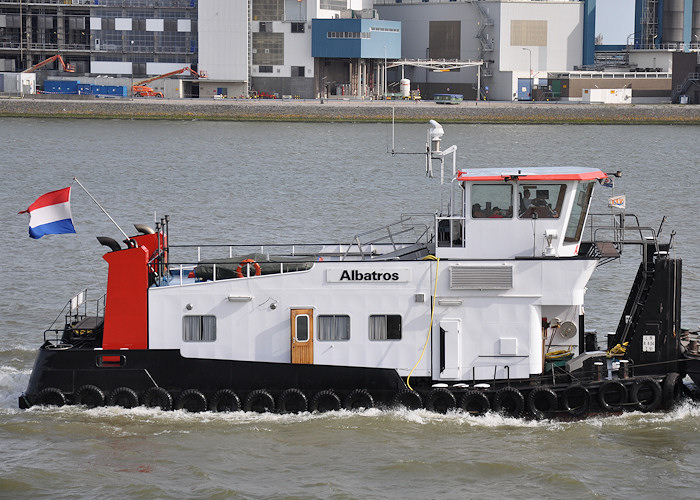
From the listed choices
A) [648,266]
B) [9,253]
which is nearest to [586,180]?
[648,266]

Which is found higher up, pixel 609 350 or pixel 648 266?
pixel 648 266

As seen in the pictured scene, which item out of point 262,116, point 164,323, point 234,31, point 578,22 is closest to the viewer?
point 164,323

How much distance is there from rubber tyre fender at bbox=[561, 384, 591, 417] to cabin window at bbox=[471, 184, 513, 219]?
2.65 metres

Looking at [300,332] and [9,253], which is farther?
[9,253]

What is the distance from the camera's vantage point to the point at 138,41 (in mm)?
99625

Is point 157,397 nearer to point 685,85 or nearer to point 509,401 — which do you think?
point 509,401

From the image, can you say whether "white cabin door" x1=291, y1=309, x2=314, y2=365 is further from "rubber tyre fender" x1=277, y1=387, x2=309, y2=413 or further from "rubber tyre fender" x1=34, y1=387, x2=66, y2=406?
"rubber tyre fender" x1=34, y1=387, x2=66, y2=406

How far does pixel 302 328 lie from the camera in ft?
53.2

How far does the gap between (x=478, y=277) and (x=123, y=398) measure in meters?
5.39

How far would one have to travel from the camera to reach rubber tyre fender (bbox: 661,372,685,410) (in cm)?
1631

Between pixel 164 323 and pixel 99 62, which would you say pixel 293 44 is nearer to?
pixel 99 62

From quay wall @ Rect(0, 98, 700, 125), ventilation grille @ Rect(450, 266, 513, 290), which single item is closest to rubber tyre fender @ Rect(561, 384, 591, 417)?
ventilation grille @ Rect(450, 266, 513, 290)

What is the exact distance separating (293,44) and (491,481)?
85.9 metres

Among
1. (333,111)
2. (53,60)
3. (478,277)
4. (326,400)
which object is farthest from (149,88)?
(478,277)
